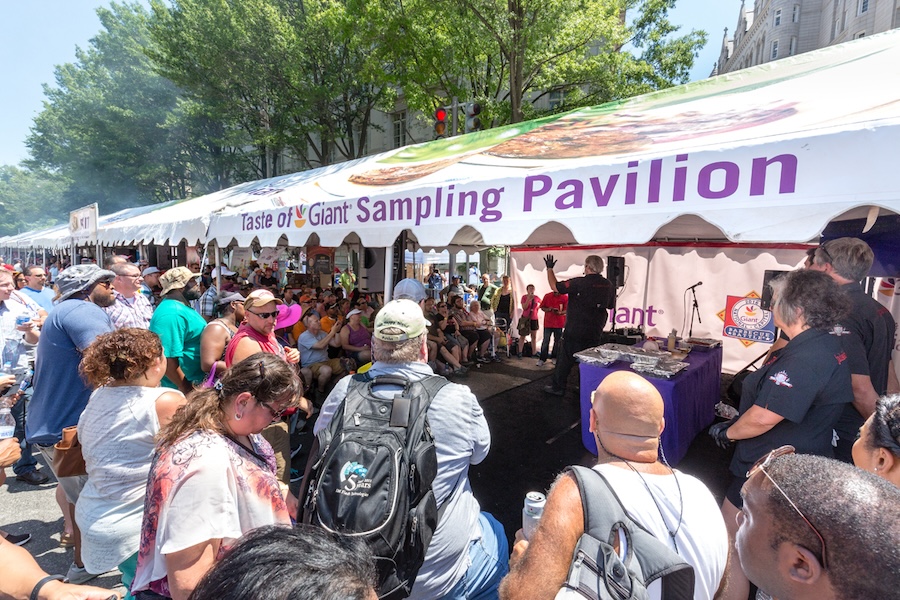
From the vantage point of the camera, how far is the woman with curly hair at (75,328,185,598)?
1.86 metres

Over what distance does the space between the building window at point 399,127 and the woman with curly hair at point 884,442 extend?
78.7ft

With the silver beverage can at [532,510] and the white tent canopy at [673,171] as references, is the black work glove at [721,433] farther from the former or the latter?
the silver beverage can at [532,510]

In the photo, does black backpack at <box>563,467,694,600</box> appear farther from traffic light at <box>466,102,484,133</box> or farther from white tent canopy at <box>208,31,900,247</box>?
traffic light at <box>466,102,484,133</box>

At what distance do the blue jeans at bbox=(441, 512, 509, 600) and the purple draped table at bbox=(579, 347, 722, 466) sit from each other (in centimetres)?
230

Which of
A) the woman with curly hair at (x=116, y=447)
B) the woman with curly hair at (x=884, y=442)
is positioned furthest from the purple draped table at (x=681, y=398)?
the woman with curly hair at (x=116, y=447)

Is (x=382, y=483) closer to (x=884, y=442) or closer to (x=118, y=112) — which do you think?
(x=884, y=442)

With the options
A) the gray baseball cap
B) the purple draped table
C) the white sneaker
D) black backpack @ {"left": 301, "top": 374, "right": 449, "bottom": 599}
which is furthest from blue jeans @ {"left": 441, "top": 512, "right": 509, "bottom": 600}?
the gray baseball cap

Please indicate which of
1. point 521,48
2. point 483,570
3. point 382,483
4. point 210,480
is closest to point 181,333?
point 210,480

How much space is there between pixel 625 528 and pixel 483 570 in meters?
Result: 0.96

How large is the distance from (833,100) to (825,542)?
2.90m

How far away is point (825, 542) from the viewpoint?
79 centimetres

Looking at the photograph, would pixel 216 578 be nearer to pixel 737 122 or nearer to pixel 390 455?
pixel 390 455

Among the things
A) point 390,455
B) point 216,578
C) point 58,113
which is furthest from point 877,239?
point 58,113

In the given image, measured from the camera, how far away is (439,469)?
165 centimetres
